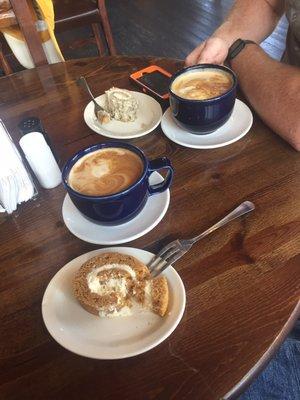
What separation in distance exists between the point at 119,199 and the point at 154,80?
0.57 metres

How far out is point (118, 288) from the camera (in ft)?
1.95

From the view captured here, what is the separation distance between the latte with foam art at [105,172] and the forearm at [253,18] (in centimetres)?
69

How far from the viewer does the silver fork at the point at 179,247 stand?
635mm

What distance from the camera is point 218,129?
0.90m

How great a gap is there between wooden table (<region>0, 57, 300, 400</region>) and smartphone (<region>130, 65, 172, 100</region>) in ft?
0.51

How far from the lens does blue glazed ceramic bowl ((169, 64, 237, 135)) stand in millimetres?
796

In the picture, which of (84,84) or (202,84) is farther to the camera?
(84,84)

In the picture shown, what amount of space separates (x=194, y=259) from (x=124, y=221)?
15 cm

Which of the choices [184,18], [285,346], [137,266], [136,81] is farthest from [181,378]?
[184,18]

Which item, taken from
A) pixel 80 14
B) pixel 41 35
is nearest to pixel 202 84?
pixel 41 35

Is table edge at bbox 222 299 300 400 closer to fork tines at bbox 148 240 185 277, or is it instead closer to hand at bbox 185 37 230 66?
fork tines at bbox 148 240 185 277

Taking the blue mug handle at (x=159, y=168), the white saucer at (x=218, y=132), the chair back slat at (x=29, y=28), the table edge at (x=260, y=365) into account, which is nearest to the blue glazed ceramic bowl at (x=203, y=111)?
the white saucer at (x=218, y=132)

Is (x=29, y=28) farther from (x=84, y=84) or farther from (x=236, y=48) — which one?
(x=236, y=48)

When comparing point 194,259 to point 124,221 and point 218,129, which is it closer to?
point 124,221
